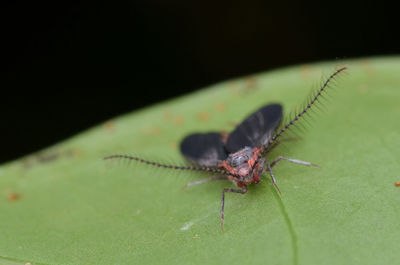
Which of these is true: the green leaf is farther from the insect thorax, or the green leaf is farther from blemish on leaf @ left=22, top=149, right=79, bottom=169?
the insect thorax

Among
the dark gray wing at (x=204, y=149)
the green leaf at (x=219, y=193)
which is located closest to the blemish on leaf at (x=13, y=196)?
the green leaf at (x=219, y=193)

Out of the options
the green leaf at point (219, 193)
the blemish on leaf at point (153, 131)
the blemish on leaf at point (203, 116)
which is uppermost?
the blemish on leaf at point (203, 116)

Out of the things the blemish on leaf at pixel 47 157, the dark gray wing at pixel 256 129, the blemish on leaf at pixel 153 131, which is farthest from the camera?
the blemish on leaf at pixel 153 131

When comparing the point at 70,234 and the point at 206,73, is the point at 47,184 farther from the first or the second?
the point at 206,73

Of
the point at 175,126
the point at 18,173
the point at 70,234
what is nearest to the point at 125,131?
the point at 175,126

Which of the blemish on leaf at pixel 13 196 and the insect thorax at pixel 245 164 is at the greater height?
the insect thorax at pixel 245 164

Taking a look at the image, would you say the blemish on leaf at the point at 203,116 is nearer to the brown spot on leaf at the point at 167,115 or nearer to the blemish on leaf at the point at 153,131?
the brown spot on leaf at the point at 167,115

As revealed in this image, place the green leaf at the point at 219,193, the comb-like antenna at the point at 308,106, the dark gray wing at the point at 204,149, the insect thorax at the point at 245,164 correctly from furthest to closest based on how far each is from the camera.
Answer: the dark gray wing at the point at 204,149 → the insect thorax at the point at 245,164 → the comb-like antenna at the point at 308,106 → the green leaf at the point at 219,193

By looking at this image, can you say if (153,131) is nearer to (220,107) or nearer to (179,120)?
(179,120)

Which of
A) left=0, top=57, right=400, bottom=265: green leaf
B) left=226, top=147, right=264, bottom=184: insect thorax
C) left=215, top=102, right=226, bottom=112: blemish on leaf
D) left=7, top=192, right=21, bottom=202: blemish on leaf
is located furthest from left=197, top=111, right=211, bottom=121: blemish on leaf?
left=7, top=192, right=21, bottom=202: blemish on leaf
